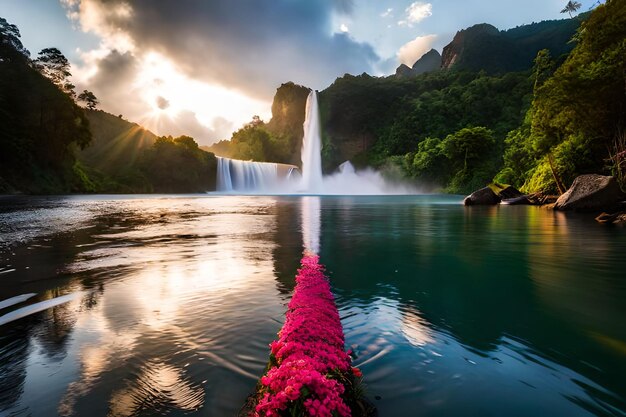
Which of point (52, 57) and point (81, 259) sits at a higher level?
point (52, 57)

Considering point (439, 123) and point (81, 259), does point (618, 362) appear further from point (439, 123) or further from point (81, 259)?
point (439, 123)

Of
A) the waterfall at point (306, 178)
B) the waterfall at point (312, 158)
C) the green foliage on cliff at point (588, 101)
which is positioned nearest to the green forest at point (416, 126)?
the green foliage on cliff at point (588, 101)

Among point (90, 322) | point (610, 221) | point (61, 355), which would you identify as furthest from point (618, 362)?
point (610, 221)

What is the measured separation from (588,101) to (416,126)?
79.2 m

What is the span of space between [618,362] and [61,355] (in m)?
7.34

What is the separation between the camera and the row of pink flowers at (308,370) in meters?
2.68

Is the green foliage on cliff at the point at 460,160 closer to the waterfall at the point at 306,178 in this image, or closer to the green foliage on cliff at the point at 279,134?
the waterfall at the point at 306,178

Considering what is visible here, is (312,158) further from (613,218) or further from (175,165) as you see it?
(613,218)

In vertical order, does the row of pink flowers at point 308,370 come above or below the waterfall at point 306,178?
below

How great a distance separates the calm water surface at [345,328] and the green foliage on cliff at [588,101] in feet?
71.3

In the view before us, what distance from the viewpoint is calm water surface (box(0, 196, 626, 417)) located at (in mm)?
3750

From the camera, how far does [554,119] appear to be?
1248 inches

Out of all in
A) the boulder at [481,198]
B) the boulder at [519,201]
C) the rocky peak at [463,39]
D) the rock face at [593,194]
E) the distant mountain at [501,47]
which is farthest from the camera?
the rocky peak at [463,39]

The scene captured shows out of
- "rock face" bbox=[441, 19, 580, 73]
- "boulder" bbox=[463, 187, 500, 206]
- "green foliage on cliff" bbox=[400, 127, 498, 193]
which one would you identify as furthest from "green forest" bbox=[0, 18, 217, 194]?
"rock face" bbox=[441, 19, 580, 73]
